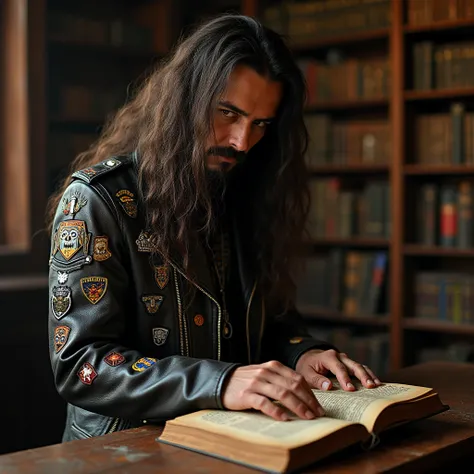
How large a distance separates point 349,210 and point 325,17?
3.22ft

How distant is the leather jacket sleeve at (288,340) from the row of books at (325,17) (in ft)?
7.65

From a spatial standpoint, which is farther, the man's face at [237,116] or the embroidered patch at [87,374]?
the man's face at [237,116]

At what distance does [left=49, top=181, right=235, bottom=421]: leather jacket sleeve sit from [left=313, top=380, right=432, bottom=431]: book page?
0.62 ft

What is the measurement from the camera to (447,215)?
3.76 metres

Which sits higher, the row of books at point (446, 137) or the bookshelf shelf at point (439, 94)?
the bookshelf shelf at point (439, 94)

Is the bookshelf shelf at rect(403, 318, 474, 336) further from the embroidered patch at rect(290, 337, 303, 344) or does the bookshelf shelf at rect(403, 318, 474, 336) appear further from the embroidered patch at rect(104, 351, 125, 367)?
the embroidered patch at rect(104, 351, 125, 367)

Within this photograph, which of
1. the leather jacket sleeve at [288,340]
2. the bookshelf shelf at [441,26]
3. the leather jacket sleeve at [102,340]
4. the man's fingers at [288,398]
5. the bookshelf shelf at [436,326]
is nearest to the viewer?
the man's fingers at [288,398]

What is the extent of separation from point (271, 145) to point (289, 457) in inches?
40.9

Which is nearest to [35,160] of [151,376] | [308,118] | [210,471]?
[308,118]

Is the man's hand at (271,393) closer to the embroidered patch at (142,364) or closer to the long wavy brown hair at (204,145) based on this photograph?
the embroidered patch at (142,364)

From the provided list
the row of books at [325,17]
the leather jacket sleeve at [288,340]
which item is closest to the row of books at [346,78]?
the row of books at [325,17]

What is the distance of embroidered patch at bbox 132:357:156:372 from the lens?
141cm

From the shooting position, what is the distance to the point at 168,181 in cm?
168

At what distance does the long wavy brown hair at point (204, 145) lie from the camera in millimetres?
1692
